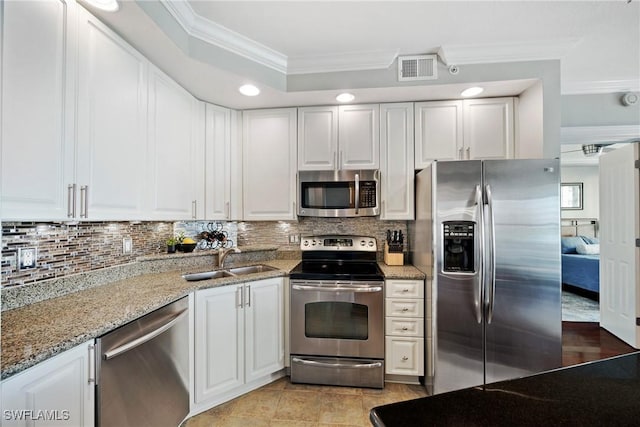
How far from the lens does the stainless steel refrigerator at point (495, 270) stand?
6.62 feet

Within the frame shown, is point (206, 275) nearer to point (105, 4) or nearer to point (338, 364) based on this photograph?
point (338, 364)

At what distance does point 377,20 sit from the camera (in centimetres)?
198

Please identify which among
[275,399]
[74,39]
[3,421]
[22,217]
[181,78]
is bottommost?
[275,399]

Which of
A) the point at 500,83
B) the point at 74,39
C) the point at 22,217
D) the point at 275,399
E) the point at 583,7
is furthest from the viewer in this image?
the point at 500,83

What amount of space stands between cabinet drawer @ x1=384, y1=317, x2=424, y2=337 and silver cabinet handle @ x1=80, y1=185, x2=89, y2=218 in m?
2.14

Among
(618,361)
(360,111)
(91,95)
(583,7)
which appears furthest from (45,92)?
(583,7)

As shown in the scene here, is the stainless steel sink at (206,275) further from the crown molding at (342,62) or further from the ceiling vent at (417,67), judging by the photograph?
the ceiling vent at (417,67)

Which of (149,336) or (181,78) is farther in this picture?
(181,78)

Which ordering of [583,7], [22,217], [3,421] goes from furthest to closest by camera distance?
1. [583,7]
2. [22,217]
3. [3,421]

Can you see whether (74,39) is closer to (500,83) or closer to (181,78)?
(181,78)

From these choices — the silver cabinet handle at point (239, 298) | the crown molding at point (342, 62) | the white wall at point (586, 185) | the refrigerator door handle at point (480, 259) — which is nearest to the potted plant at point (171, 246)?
the silver cabinet handle at point (239, 298)

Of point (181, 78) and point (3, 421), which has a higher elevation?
point (181, 78)

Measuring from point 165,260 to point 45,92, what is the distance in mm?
1447

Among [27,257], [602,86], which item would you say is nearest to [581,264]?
[602,86]
